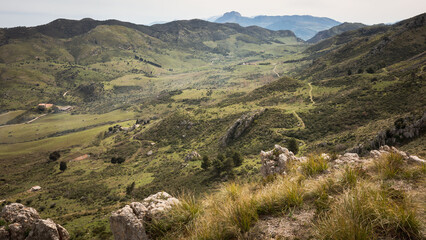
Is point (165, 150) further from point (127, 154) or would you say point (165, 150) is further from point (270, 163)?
point (270, 163)

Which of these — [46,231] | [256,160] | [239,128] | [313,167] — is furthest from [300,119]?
[46,231]

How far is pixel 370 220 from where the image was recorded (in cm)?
368

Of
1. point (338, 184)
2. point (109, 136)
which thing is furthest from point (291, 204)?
point (109, 136)

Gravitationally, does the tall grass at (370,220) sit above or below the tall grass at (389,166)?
above

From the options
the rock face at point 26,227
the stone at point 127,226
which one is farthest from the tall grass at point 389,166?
the rock face at point 26,227

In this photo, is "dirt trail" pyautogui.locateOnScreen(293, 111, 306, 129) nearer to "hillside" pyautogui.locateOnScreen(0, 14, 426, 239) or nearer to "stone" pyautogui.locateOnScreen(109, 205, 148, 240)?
"hillside" pyautogui.locateOnScreen(0, 14, 426, 239)

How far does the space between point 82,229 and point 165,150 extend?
5785 cm

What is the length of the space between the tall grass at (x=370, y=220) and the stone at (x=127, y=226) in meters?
5.66

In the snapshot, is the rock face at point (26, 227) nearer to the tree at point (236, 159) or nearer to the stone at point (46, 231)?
the stone at point (46, 231)

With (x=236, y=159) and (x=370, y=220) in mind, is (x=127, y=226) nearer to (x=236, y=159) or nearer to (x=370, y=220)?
(x=370, y=220)

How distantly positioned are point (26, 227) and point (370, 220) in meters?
27.9

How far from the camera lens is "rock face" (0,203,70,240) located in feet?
51.5

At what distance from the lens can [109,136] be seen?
13150cm

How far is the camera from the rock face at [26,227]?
51.5 feet
